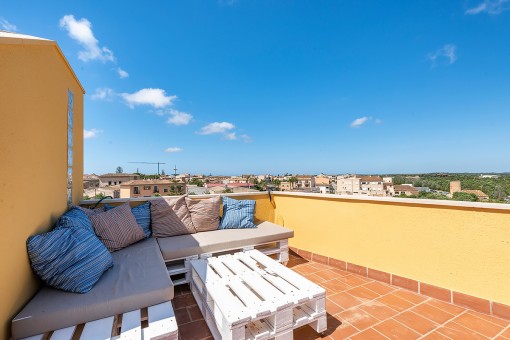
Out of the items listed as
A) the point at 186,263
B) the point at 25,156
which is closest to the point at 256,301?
the point at 186,263

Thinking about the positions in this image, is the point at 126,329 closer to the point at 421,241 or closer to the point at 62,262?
the point at 62,262

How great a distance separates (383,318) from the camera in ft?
5.72

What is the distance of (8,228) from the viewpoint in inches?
42.4

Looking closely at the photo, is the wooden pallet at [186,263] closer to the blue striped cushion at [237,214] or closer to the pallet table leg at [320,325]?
the blue striped cushion at [237,214]

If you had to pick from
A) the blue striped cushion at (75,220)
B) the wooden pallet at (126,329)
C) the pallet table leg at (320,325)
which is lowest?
the pallet table leg at (320,325)

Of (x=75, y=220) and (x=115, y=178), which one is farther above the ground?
(x=115, y=178)

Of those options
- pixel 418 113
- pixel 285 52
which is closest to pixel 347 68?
pixel 285 52

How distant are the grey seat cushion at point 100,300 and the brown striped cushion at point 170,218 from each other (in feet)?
2.88

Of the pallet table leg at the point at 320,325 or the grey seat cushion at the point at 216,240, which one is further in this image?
the grey seat cushion at the point at 216,240

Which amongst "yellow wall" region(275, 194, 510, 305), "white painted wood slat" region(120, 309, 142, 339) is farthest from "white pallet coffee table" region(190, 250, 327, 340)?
"yellow wall" region(275, 194, 510, 305)

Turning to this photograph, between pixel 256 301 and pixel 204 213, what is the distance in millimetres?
1658

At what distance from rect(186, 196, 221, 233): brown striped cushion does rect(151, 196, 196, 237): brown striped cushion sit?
65 millimetres

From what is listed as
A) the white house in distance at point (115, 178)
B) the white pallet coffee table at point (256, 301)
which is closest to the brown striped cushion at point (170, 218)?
the white pallet coffee table at point (256, 301)

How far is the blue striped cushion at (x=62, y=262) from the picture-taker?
1.30 m
